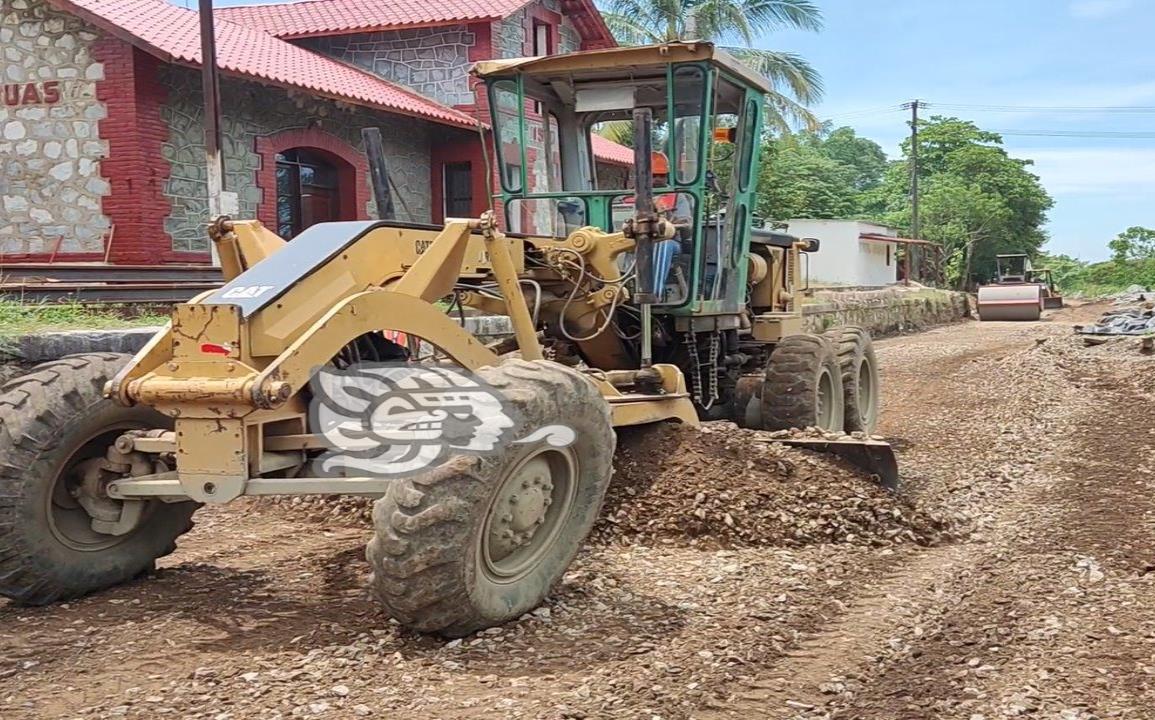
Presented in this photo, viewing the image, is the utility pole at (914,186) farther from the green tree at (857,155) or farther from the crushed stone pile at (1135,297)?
the green tree at (857,155)

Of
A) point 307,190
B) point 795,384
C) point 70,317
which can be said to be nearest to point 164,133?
point 307,190

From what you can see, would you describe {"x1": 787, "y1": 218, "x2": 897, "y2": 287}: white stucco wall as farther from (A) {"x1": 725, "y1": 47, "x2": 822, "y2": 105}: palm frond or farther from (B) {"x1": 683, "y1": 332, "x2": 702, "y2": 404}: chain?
(B) {"x1": 683, "y1": 332, "x2": 702, "y2": 404}: chain

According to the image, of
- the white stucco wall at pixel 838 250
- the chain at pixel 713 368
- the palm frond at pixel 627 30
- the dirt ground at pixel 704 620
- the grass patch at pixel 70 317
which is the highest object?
the palm frond at pixel 627 30

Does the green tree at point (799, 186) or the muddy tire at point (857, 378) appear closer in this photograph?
the muddy tire at point (857, 378)

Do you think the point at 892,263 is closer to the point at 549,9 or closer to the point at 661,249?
the point at 549,9

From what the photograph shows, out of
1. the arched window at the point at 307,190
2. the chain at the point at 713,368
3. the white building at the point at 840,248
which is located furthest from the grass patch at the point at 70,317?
the white building at the point at 840,248

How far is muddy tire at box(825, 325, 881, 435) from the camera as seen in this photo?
8688 millimetres

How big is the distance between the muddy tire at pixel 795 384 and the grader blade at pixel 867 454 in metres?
1.19

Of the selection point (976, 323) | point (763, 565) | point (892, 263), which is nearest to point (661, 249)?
point (763, 565)

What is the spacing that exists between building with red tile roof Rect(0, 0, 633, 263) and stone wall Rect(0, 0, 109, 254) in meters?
0.02

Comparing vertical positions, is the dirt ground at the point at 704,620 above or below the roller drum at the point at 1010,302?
below

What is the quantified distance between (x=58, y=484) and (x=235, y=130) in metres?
11.3

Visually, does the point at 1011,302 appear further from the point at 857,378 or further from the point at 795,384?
the point at 795,384

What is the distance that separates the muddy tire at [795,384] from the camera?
7.56 m
